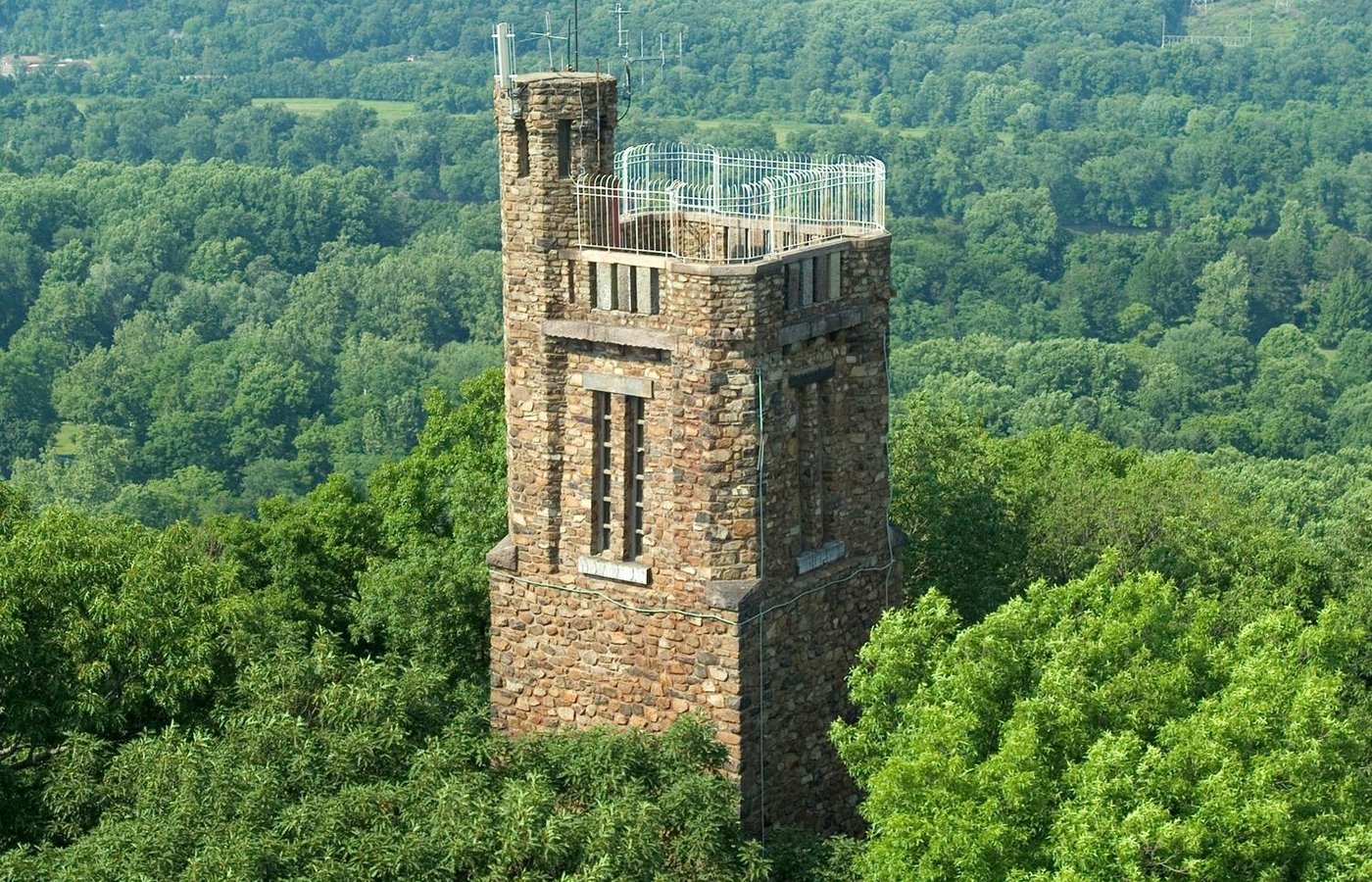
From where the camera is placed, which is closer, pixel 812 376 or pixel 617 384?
pixel 617 384

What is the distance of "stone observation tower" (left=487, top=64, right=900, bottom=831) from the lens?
26.7m

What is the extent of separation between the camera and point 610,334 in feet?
88.5

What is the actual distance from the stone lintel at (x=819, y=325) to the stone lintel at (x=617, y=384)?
5.40 feet

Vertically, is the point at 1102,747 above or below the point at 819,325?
below

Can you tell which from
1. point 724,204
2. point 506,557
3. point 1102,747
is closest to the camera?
point 1102,747

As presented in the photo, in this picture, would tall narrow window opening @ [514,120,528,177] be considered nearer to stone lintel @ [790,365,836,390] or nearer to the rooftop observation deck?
the rooftop observation deck

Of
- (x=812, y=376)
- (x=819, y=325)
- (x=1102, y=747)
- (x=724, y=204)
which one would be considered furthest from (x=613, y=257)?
(x=1102, y=747)

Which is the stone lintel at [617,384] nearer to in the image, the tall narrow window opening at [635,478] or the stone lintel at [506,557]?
the tall narrow window opening at [635,478]

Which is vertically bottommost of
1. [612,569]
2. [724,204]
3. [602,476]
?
[612,569]

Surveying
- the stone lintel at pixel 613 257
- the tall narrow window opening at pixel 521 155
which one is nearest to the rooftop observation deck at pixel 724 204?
the stone lintel at pixel 613 257

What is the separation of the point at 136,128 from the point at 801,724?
16685 cm

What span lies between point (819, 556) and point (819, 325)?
2839mm

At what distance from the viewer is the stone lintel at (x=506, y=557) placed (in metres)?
28.5

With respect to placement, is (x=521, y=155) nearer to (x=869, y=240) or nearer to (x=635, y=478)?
(x=635, y=478)
